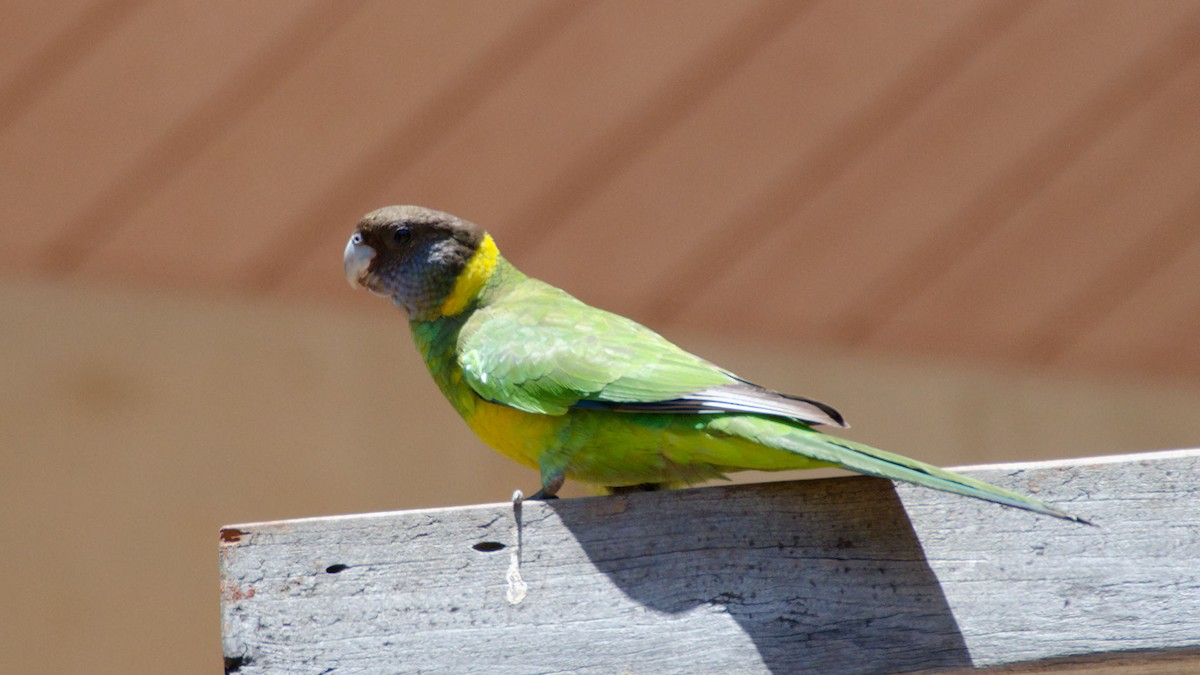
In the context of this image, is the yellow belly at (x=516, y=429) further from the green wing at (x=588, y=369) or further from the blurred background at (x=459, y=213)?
the blurred background at (x=459, y=213)

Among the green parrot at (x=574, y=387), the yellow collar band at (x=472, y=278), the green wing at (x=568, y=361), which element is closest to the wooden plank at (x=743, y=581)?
the green parrot at (x=574, y=387)

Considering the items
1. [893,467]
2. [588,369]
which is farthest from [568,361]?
[893,467]

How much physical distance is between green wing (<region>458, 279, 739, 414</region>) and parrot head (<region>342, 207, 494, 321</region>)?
0.12 m

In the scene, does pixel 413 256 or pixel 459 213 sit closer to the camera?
pixel 413 256

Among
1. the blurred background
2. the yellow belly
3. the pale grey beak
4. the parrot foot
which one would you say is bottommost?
the parrot foot

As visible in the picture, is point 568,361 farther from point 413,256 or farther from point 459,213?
point 459,213

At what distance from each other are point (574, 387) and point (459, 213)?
174 cm

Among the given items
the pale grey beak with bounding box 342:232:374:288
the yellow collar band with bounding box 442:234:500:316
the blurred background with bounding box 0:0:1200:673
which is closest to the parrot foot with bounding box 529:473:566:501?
the yellow collar band with bounding box 442:234:500:316

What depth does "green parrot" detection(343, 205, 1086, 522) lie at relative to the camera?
1660 mm

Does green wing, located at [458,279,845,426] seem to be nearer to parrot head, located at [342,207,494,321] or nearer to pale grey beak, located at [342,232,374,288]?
parrot head, located at [342,207,494,321]

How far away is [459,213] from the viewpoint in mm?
3562

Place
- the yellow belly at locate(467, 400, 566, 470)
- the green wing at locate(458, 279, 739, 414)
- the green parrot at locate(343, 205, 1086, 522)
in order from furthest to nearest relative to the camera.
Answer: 1. the yellow belly at locate(467, 400, 566, 470)
2. the green wing at locate(458, 279, 739, 414)
3. the green parrot at locate(343, 205, 1086, 522)

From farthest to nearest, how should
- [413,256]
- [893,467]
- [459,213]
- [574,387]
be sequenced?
[459,213], [413,256], [574,387], [893,467]

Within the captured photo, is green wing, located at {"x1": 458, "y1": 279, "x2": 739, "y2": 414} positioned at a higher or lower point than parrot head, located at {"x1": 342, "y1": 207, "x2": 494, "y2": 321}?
lower
